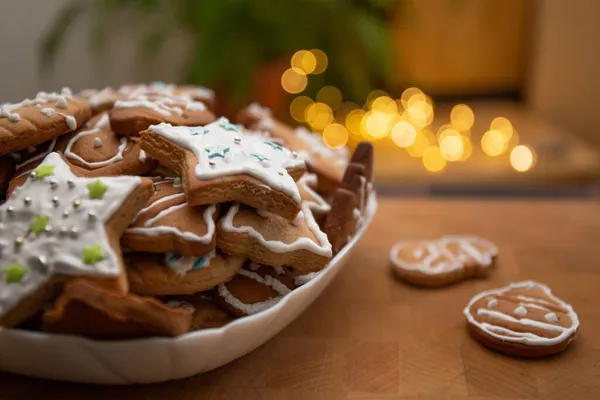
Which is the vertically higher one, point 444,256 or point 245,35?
point 245,35

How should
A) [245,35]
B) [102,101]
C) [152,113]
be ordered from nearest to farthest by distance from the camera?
[152,113] < [102,101] < [245,35]

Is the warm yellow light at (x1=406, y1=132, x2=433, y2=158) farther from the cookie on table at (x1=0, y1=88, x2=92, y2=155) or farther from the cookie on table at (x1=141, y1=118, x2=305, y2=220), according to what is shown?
the cookie on table at (x1=0, y1=88, x2=92, y2=155)

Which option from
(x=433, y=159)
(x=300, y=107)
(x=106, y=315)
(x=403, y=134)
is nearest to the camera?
(x=106, y=315)

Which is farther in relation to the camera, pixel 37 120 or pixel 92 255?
pixel 37 120

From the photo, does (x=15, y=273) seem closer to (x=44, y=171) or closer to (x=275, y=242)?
(x=44, y=171)

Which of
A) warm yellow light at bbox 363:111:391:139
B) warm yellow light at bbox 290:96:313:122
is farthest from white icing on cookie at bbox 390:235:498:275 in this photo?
warm yellow light at bbox 290:96:313:122

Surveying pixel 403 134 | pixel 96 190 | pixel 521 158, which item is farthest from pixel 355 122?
pixel 96 190

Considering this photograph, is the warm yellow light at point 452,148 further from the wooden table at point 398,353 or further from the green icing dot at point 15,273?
the green icing dot at point 15,273

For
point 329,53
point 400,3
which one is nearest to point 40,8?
point 329,53
